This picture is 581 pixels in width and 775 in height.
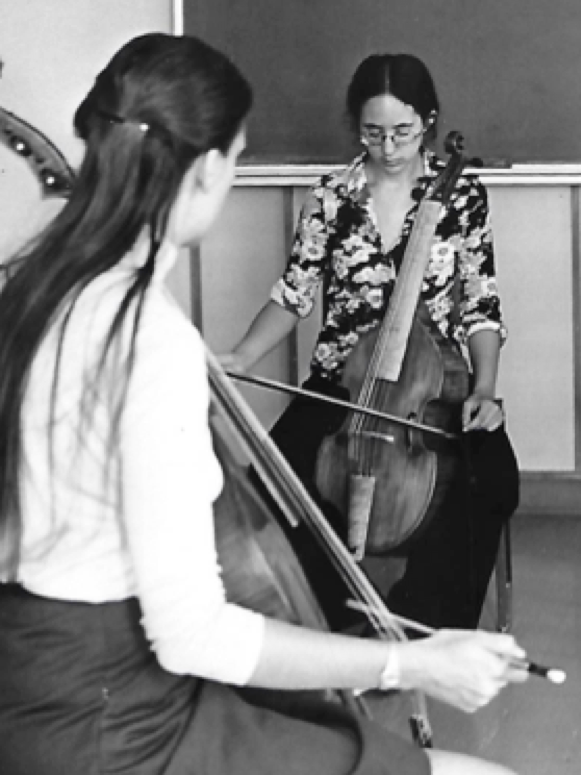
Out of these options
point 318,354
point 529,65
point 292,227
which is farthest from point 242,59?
point 318,354

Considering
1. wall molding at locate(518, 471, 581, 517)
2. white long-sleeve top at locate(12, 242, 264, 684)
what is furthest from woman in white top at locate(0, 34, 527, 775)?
wall molding at locate(518, 471, 581, 517)

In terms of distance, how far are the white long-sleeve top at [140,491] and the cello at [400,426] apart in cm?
107

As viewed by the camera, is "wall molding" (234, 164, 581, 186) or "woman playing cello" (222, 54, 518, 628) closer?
"woman playing cello" (222, 54, 518, 628)

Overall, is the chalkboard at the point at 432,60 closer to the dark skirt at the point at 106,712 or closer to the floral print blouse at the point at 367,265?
Result: the floral print blouse at the point at 367,265

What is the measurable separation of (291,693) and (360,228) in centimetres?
144

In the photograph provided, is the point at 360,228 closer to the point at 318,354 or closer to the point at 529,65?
the point at 318,354

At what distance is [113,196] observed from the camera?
96 cm

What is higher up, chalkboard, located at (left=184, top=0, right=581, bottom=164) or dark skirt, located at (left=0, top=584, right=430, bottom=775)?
chalkboard, located at (left=184, top=0, right=581, bottom=164)

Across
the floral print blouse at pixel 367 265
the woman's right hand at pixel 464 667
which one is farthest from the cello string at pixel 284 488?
the floral print blouse at pixel 367 265

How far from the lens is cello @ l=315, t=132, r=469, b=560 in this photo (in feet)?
6.58

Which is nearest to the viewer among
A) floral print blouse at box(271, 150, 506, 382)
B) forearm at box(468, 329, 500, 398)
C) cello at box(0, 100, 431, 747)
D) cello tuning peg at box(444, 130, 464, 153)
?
cello at box(0, 100, 431, 747)

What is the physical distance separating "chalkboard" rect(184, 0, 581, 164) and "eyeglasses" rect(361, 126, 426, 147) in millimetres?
639

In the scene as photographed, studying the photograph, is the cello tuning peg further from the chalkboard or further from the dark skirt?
the dark skirt

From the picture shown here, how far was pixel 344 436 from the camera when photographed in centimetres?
206
